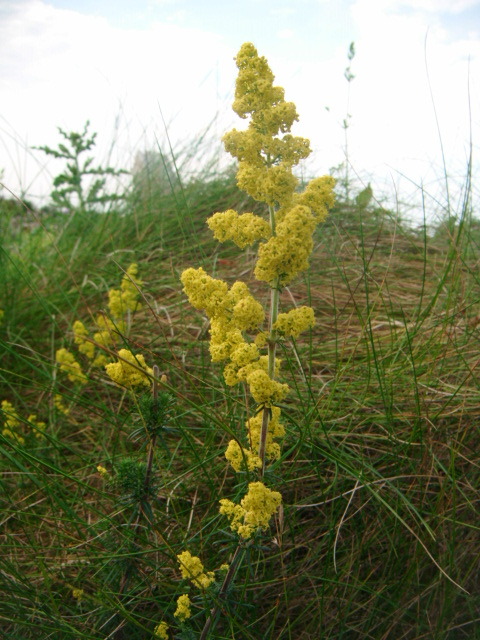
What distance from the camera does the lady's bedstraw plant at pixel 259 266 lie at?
1.72m

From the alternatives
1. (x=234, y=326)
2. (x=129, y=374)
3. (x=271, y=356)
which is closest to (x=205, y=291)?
(x=234, y=326)

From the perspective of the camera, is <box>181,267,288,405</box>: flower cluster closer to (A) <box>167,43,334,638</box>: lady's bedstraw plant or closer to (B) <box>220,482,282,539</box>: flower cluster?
(A) <box>167,43,334,638</box>: lady's bedstraw plant

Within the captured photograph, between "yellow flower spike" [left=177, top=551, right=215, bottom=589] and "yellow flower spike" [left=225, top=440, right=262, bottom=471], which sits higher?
"yellow flower spike" [left=225, top=440, right=262, bottom=471]

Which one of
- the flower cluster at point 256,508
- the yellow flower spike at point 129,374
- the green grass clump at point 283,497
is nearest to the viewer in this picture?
the flower cluster at point 256,508

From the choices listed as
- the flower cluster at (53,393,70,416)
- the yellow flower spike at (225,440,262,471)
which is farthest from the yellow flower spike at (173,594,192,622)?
the flower cluster at (53,393,70,416)

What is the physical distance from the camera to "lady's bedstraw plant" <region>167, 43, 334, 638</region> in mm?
1720

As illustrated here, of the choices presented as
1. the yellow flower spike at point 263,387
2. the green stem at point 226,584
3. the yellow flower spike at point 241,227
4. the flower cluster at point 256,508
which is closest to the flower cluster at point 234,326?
the yellow flower spike at point 263,387

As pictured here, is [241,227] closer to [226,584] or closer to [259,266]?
[259,266]

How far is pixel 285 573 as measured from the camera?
2348 mm

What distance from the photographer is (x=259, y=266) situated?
1731 millimetres

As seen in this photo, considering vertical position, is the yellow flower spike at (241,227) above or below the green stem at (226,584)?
above

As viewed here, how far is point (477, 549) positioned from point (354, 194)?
4.89 m

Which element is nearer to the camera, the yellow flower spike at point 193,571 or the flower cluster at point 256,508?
the flower cluster at point 256,508

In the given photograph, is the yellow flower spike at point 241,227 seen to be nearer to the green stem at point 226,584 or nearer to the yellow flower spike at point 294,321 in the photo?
the yellow flower spike at point 294,321
